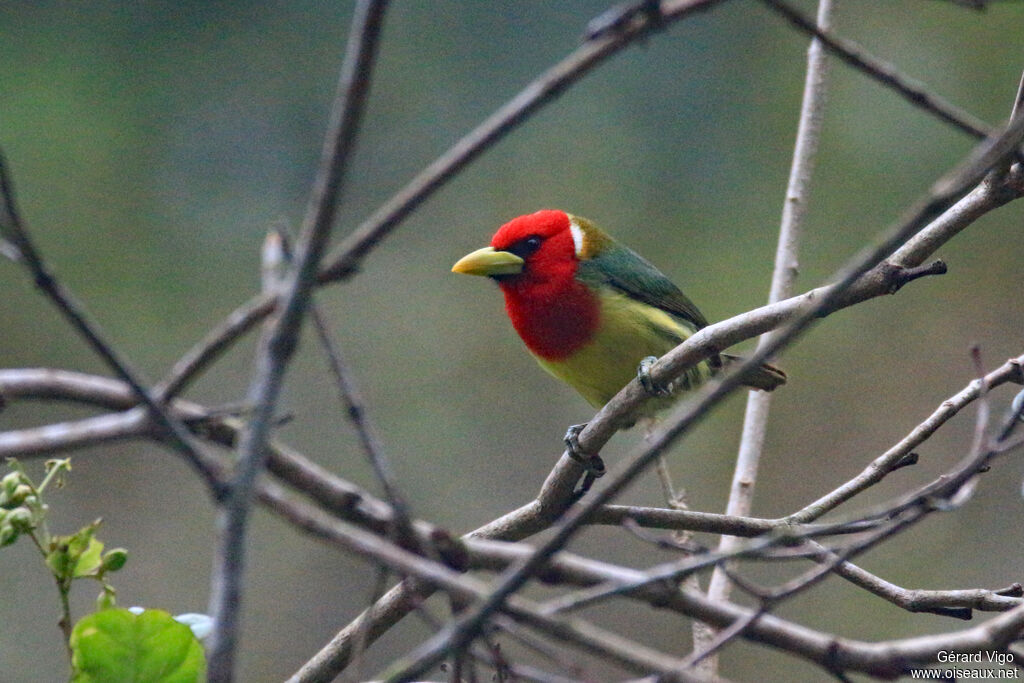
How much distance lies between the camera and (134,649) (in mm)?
1359

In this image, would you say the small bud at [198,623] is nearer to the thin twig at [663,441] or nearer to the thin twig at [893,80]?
the thin twig at [663,441]

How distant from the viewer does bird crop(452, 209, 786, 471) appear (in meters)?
3.07

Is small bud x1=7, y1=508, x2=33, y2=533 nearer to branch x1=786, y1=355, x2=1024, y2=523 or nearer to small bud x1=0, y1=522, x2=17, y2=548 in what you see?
small bud x1=0, y1=522, x2=17, y2=548

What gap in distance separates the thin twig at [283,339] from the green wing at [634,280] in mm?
2373

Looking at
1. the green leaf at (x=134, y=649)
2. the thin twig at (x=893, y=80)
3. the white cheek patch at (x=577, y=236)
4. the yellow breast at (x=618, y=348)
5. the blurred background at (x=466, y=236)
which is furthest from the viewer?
the blurred background at (x=466, y=236)

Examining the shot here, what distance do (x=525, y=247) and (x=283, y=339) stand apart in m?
2.43

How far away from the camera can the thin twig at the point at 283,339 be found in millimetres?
827

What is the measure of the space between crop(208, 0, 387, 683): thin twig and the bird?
6.85 feet

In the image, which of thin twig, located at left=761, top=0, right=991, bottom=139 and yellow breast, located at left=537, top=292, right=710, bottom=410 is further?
yellow breast, located at left=537, top=292, right=710, bottom=410

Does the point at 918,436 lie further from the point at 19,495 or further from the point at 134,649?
the point at 19,495

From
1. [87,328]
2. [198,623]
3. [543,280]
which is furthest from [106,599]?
[543,280]

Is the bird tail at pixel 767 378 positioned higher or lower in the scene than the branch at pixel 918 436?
higher

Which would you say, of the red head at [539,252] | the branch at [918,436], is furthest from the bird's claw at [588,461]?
the red head at [539,252]

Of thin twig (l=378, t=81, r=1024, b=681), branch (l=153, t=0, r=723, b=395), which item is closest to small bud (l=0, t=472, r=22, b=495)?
branch (l=153, t=0, r=723, b=395)
